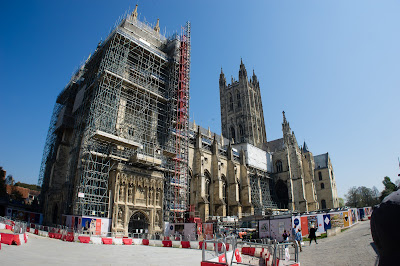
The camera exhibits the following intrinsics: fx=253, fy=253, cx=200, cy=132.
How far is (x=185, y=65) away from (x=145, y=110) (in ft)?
30.4

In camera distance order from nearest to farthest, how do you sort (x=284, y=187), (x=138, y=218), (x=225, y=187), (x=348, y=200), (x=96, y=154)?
(x=96, y=154) → (x=138, y=218) → (x=225, y=187) → (x=284, y=187) → (x=348, y=200)

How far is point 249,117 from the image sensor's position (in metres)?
58.3

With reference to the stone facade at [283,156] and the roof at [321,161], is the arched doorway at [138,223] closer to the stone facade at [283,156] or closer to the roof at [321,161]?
the stone facade at [283,156]

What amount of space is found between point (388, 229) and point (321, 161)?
6013 centimetres


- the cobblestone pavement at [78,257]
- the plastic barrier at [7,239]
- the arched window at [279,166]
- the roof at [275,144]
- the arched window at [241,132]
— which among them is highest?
the arched window at [241,132]

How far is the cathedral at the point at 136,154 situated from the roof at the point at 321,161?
1248 cm

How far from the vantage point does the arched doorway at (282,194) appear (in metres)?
46.8

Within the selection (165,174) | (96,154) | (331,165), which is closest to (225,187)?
(165,174)

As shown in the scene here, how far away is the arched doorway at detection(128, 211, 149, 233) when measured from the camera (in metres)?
23.3

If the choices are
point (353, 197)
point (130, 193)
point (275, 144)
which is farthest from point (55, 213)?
point (353, 197)

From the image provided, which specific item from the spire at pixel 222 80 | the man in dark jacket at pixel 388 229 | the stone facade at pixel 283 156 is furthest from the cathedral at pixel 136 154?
the spire at pixel 222 80

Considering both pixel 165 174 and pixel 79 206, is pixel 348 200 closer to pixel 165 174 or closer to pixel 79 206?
pixel 165 174

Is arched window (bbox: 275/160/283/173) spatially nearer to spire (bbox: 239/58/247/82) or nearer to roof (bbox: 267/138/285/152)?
roof (bbox: 267/138/285/152)

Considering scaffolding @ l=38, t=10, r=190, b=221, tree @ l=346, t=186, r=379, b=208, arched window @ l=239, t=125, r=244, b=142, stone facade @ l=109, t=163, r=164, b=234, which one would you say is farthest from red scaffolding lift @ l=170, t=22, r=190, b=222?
tree @ l=346, t=186, r=379, b=208
